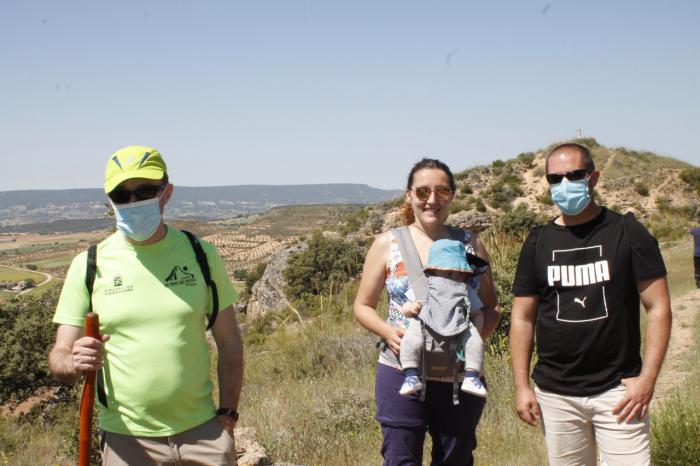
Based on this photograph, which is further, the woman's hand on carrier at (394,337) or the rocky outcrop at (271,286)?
the rocky outcrop at (271,286)

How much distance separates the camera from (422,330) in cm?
256

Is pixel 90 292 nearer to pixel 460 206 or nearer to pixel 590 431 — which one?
pixel 590 431

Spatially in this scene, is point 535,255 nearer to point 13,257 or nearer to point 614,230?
point 614,230

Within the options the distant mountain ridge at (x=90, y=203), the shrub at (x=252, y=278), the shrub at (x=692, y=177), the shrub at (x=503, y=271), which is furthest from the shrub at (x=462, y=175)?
the distant mountain ridge at (x=90, y=203)

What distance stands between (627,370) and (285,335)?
5.81 meters

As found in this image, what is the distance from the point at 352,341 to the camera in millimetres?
6883

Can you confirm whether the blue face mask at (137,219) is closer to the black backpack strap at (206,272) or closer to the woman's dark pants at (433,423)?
the black backpack strap at (206,272)

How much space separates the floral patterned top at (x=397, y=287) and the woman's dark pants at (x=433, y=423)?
0.11 m

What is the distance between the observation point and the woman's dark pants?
2.62 meters

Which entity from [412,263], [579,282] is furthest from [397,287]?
[579,282]

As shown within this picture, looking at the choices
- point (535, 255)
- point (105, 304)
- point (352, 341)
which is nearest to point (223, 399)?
point (105, 304)

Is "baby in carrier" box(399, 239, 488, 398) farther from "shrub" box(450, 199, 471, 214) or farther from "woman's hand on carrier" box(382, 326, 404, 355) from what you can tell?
"shrub" box(450, 199, 471, 214)

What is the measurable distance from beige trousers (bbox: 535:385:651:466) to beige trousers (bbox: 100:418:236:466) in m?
1.48

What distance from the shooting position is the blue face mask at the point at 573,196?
8.39 ft
